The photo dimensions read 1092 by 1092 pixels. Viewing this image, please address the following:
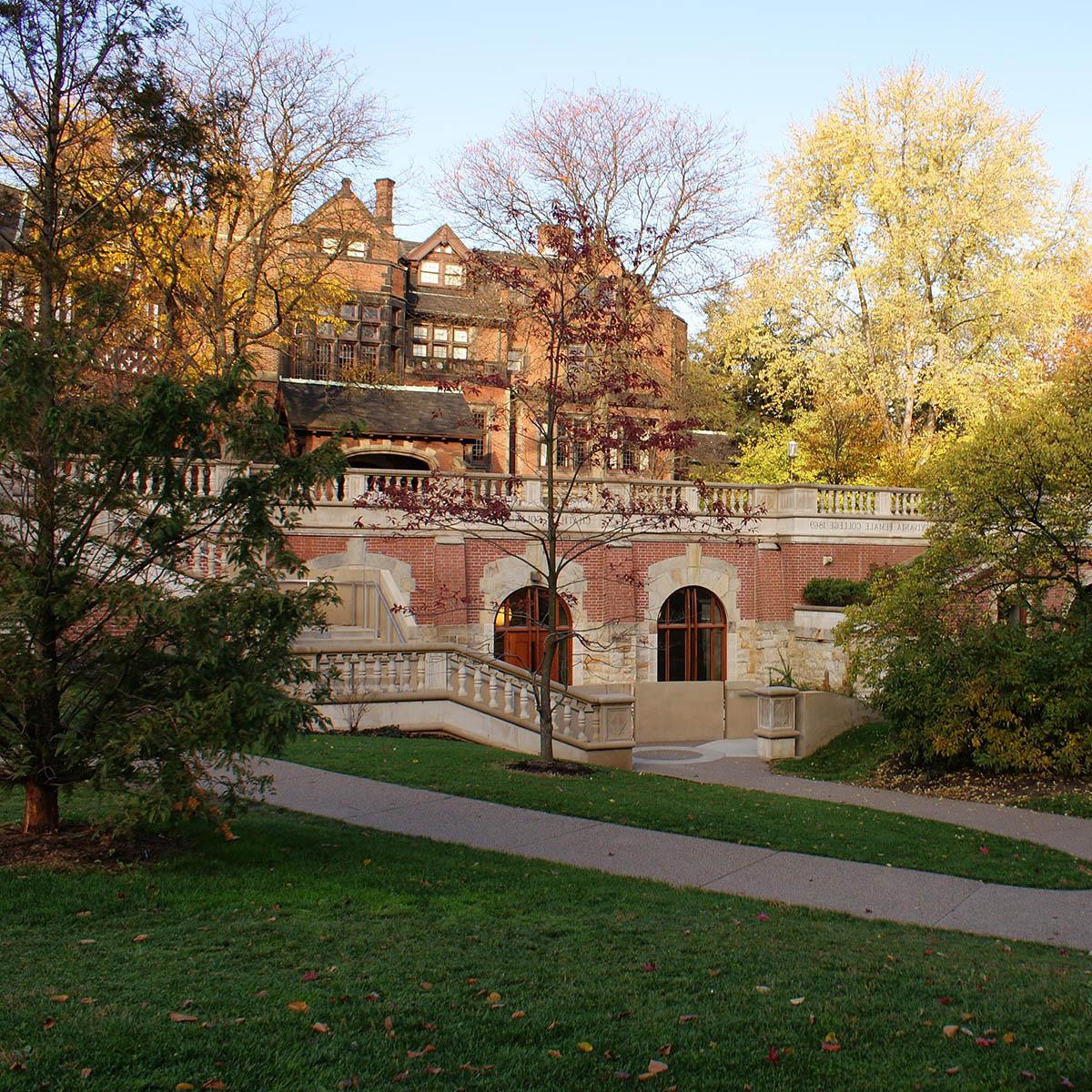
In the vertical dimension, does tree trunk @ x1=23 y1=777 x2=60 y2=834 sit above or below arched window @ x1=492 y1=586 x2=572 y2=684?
below

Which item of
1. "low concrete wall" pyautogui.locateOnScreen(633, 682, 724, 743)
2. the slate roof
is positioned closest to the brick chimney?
the slate roof

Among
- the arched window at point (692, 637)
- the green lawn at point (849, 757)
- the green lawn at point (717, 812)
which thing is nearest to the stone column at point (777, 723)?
the green lawn at point (849, 757)

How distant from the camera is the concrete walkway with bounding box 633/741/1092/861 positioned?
39.4ft

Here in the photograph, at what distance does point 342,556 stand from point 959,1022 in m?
18.2

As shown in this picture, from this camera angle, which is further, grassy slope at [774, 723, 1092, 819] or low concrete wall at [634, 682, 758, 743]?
low concrete wall at [634, 682, 758, 743]

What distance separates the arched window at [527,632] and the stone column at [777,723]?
20.8ft

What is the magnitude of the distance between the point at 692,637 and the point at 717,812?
1481cm

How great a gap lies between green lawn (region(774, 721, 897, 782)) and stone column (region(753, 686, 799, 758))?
0.77 feet

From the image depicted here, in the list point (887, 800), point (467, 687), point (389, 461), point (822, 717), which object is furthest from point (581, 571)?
point (389, 461)

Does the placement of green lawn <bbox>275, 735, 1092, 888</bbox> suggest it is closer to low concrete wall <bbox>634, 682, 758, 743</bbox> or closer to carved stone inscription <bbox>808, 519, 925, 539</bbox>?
low concrete wall <bbox>634, 682, 758, 743</bbox>

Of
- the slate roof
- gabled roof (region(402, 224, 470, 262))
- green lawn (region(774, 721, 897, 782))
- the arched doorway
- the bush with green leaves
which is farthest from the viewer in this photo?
gabled roof (region(402, 224, 470, 262))

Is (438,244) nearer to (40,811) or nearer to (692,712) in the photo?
(692,712)

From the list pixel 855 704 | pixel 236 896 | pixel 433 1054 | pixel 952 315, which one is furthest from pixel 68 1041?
pixel 952 315

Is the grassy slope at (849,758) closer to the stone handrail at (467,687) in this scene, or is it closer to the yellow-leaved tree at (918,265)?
the stone handrail at (467,687)
